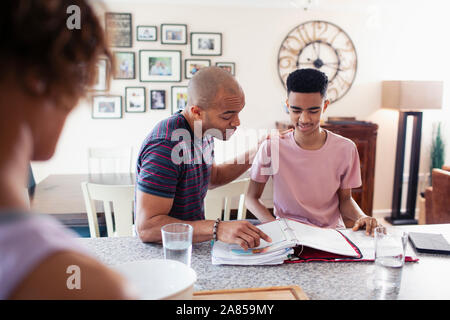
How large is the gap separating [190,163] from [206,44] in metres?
2.83

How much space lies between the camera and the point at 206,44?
3967 mm

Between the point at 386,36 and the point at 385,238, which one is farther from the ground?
the point at 386,36

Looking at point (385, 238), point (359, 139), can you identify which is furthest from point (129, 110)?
point (385, 238)

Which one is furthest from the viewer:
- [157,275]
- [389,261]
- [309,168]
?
[309,168]

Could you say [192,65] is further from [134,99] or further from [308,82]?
[308,82]

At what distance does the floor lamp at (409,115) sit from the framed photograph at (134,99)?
104 inches

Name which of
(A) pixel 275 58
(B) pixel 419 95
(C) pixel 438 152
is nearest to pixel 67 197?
(A) pixel 275 58

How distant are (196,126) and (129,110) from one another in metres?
2.68

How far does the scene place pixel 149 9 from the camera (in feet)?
12.7

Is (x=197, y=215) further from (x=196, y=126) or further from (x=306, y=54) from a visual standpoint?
(x=306, y=54)

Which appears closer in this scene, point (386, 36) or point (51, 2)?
point (51, 2)

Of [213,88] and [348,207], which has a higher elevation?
[213,88]
